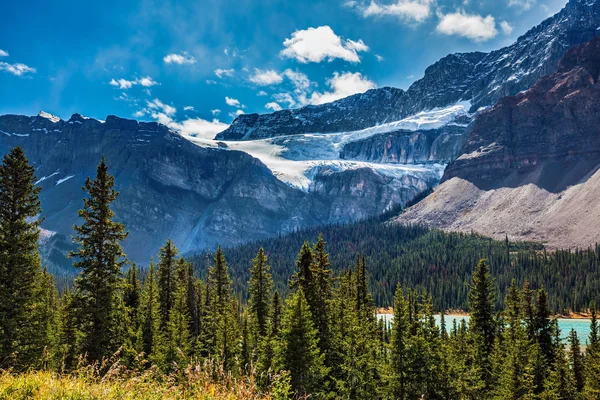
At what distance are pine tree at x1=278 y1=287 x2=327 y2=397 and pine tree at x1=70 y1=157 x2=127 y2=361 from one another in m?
9.58

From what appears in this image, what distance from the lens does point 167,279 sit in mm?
44188

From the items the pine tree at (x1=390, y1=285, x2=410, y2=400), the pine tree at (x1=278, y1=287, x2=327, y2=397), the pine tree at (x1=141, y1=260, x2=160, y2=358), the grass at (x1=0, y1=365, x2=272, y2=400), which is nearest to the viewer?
the grass at (x1=0, y1=365, x2=272, y2=400)

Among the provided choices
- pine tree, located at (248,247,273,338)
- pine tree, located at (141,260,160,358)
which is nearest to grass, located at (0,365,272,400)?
pine tree, located at (248,247,273,338)

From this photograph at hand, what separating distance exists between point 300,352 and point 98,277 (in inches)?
477

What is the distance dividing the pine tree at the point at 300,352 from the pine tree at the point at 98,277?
9.58 m

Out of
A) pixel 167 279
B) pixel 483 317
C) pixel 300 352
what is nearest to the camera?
pixel 300 352

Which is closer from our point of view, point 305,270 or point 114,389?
point 114,389

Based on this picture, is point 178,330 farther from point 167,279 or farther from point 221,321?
point 167,279

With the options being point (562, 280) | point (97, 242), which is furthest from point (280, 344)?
point (562, 280)

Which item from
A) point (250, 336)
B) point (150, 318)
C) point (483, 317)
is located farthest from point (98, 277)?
point (483, 317)

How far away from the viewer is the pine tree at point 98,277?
2288 centimetres

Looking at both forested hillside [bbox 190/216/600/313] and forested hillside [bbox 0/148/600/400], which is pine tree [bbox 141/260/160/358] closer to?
forested hillside [bbox 0/148/600/400]

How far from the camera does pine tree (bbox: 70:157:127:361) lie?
22875 millimetres

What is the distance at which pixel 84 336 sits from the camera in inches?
901
